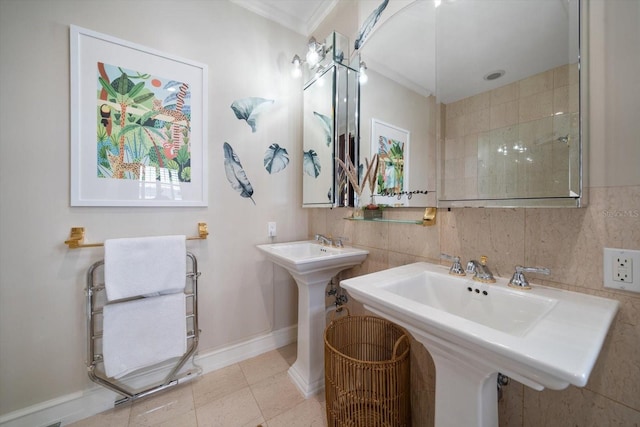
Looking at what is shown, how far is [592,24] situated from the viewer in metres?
0.76

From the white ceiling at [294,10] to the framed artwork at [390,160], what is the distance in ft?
3.65

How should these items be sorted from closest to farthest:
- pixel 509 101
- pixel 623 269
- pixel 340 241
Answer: pixel 623 269 → pixel 509 101 → pixel 340 241

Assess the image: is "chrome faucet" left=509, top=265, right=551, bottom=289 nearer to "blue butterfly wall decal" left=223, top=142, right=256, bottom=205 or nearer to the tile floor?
the tile floor

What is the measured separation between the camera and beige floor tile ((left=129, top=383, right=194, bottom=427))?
130 centimetres

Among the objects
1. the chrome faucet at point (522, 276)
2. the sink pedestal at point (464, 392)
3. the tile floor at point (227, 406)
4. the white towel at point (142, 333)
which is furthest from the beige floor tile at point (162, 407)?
the chrome faucet at point (522, 276)

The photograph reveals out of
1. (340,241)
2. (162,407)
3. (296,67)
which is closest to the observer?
(162,407)

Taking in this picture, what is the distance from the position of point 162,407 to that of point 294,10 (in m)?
2.89

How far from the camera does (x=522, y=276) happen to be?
0.86 meters

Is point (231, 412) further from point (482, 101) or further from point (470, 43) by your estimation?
point (470, 43)

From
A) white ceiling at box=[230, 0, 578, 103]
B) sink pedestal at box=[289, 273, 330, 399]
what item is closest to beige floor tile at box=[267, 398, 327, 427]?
sink pedestal at box=[289, 273, 330, 399]

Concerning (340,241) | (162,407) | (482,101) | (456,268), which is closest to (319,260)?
(340,241)

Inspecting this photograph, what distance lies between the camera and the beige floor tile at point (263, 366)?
1.64 m

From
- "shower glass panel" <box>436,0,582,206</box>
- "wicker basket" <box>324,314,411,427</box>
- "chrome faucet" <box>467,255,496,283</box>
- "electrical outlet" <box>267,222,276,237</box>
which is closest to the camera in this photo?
"shower glass panel" <box>436,0,582,206</box>

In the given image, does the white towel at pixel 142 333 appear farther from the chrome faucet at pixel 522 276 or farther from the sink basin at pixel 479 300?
the chrome faucet at pixel 522 276
